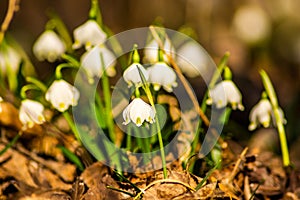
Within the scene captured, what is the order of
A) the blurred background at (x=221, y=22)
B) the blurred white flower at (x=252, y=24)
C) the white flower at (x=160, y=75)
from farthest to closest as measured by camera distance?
1. the blurred white flower at (x=252, y=24)
2. the blurred background at (x=221, y=22)
3. the white flower at (x=160, y=75)

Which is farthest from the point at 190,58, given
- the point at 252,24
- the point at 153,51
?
the point at 252,24

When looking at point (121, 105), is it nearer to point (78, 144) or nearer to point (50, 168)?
point (78, 144)

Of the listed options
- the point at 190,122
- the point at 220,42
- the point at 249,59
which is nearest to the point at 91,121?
the point at 190,122

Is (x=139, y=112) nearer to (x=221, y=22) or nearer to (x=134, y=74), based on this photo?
(x=134, y=74)

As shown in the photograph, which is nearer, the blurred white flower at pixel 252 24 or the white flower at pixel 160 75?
the white flower at pixel 160 75

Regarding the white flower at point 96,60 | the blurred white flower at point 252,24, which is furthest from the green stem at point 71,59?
the blurred white flower at point 252,24

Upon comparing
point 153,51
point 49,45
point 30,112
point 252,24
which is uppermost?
point 252,24

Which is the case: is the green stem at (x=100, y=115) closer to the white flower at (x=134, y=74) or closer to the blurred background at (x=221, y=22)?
the white flower at (x=134, y=74)
